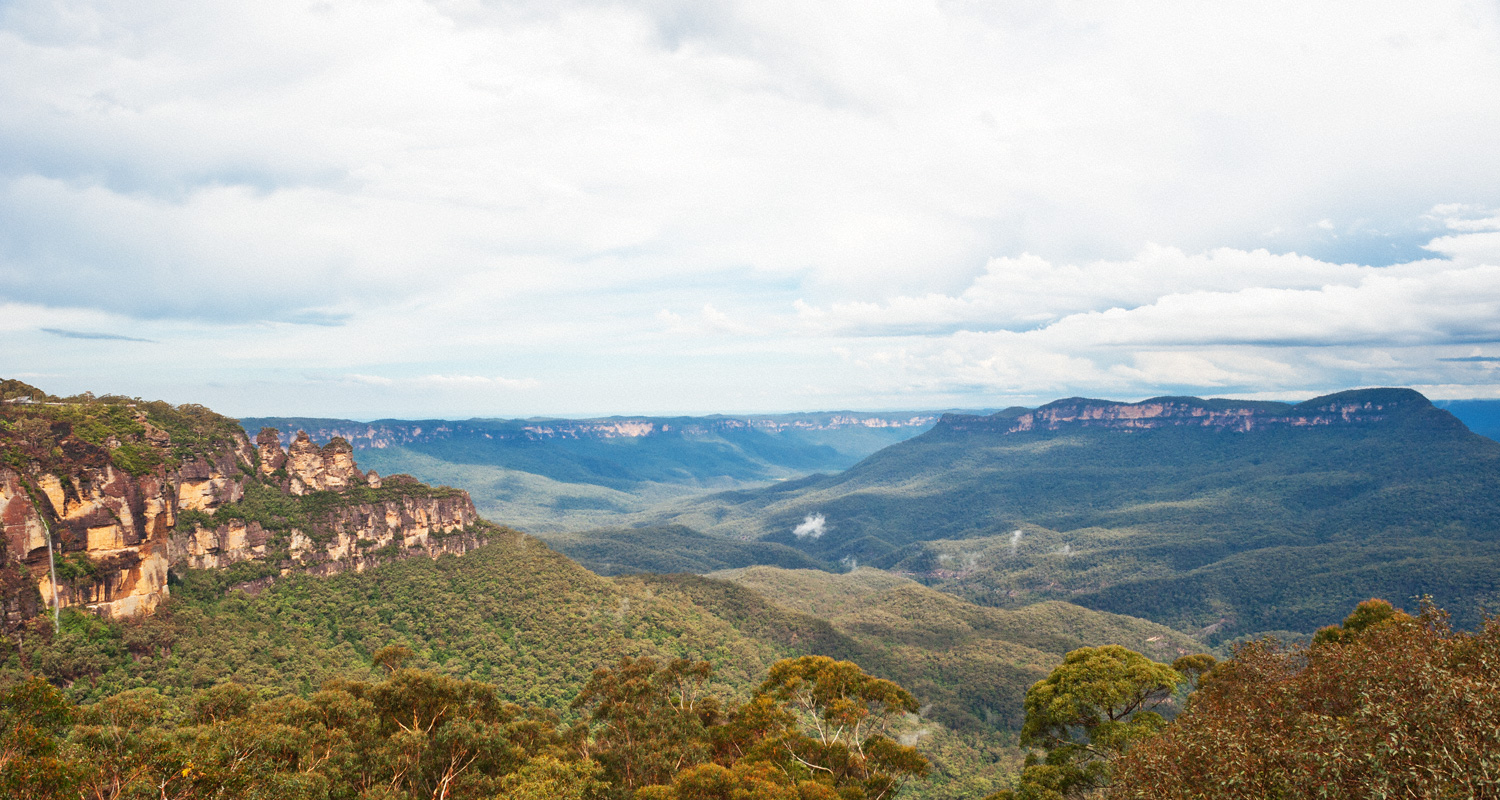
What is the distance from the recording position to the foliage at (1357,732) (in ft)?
42.2

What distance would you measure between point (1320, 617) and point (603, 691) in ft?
556

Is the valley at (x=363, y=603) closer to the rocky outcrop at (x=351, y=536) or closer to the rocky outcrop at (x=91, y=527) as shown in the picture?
the rocky outcrop at (x=91, y=527)

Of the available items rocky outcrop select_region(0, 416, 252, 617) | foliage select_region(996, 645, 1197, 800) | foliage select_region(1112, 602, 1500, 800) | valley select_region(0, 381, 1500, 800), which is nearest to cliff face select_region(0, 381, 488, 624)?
rocky outcrop select_region(0, 416, 252, 617)

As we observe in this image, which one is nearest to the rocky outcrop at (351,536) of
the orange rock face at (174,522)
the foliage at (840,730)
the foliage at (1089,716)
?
the orange rock face at (174,522)

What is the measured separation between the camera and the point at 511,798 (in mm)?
23734

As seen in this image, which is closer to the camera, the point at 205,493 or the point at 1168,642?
the point at 205,493

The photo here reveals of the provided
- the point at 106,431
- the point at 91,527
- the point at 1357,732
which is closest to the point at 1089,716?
the point at 1357,732

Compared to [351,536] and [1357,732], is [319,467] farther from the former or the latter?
[1357,732]

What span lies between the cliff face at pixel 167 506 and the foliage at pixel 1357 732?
68.3 meters

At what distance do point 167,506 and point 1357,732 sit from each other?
81.4 m

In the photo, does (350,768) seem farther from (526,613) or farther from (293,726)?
(526,613)

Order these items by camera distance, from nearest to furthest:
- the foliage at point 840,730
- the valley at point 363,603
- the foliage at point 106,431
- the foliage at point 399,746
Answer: the foliage at point 399,746, the foliage at point 840,730, the valley at point 363,603, the foliage at point 106,431

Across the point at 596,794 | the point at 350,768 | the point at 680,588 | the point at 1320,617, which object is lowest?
the point at 1320,617

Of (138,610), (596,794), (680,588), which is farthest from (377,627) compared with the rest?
(596,794)
